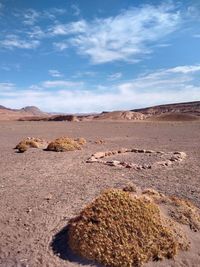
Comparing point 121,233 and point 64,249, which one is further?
point 64,249

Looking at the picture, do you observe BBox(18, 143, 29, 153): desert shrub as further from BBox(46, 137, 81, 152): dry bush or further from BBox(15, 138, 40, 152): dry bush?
BBox(46, 137, 81, 152): dry bush

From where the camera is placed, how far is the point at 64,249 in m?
7.25

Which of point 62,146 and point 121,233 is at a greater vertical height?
point 121,233

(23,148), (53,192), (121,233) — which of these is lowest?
(23,148)

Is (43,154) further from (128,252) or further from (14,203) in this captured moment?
(128,252)

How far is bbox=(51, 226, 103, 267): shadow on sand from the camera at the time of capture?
22.3 ft

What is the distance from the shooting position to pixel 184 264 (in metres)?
6.92

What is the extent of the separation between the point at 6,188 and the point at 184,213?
586cm

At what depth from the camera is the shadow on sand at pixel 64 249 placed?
6787 mm

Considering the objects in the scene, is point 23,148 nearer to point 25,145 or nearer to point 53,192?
point 25,145

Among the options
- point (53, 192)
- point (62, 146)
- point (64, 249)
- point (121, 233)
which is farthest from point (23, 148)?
point (121, 233)

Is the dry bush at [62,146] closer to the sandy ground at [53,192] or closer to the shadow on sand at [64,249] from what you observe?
the sandy ground at [53,192]

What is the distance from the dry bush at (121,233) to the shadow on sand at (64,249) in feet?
0.29

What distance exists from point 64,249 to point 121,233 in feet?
3.54
